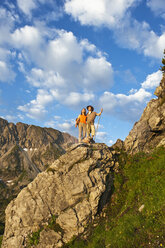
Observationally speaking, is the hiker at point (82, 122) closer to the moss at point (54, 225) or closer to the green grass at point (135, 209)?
the green grass at point (135, 209)

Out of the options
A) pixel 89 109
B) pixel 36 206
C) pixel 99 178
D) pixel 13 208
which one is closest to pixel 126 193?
pixel 99 178

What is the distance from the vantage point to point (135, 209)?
1241cm

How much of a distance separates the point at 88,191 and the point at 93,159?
330cm

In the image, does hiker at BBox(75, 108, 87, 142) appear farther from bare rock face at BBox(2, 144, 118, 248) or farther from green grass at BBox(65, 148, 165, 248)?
green grass at BBox(65, 148, 165, 248)

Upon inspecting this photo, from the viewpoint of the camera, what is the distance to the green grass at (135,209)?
9.56m

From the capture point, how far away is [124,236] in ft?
32.9

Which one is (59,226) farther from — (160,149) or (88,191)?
(160,149)

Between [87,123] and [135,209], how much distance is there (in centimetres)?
1092

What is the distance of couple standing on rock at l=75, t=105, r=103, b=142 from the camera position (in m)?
20.2

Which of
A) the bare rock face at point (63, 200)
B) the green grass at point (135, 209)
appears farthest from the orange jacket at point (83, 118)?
the green grass at point (135, 209)

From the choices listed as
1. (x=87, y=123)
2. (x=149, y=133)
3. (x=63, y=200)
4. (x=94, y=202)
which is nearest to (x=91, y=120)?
(x=87, y=123)

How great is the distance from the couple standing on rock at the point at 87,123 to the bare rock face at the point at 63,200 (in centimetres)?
228

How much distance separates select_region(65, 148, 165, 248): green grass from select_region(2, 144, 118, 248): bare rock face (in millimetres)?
1078

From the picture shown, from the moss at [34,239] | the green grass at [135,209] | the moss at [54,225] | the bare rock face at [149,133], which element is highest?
the bare rock face at [149,133]
